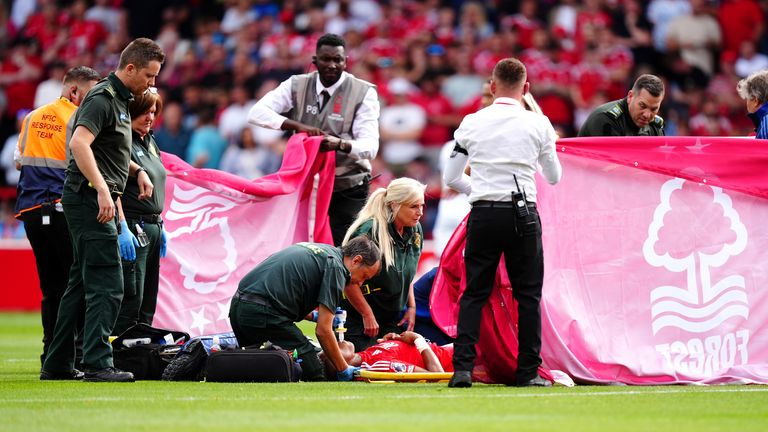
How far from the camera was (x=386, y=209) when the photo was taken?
1008 centimetres

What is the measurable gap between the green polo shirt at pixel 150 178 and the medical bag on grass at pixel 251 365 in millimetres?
1532

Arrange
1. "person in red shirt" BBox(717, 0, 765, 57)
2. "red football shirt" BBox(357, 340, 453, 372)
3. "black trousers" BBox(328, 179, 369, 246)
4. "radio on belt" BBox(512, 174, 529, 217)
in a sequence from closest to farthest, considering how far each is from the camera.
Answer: "radio on belt" BBox(512, 174, 529, 217)
"red football shirt" BBox(357, 340, 453, 372)
"black trousers" BBox(328, 179, 369, 246)
"person in red shirt" BBox(717, 0, 765, 57)

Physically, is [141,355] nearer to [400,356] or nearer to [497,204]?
[400,356]

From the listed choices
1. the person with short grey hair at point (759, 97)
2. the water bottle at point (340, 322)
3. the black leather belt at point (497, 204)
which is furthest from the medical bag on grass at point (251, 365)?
the person with short grey hair at point (759, 97)

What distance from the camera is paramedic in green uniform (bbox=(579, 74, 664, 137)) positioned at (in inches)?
402

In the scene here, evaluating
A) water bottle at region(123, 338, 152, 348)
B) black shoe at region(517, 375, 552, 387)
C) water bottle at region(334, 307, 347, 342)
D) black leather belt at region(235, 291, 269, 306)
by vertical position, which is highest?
black leather belt at region(235, 291, 269, 306)

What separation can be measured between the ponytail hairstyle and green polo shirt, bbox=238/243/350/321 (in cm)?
57

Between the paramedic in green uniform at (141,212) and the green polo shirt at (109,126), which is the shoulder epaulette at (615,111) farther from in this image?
the green polo shirt at (109,126)

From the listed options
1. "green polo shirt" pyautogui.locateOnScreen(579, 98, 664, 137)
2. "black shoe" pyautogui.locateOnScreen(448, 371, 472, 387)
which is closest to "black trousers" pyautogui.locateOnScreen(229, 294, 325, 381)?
"black shoe" pyautogui.locateOnScreen(448, 371, 472, 387)

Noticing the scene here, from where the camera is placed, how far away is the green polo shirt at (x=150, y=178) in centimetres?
1001

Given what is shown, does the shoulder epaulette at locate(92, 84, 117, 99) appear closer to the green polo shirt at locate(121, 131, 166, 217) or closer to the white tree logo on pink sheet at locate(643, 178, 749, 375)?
the green polo shirt at locate(121, 131, 166, 217)

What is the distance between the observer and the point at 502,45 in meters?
20.2

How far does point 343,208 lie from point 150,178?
1.94 meters

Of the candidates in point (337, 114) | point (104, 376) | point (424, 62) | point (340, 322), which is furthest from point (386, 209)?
point (424, 62)
